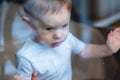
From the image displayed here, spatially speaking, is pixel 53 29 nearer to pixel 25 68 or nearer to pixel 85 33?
pixel 25 68

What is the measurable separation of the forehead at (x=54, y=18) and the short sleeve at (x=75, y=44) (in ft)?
0.22

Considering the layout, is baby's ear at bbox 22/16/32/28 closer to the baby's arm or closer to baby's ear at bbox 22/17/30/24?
baby's ear at bbox 22/17/30/24

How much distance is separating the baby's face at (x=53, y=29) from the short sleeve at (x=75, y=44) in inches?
1.7

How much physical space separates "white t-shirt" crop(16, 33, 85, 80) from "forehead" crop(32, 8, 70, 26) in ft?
0.16

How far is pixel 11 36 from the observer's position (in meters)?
0.85

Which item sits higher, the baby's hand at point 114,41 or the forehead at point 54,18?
the forehead at point 54,18

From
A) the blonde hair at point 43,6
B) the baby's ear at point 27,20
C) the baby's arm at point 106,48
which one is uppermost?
the blonde hair at point 43,6

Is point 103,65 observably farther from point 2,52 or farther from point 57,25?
point 2,52

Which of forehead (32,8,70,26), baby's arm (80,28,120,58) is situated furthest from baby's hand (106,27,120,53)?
forehead (32,8,70,26)

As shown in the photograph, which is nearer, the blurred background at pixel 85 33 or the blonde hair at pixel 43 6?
the blonde hair at pixel 43 6

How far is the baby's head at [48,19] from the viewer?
45cm

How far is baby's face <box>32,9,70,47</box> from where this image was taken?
0.46 metres

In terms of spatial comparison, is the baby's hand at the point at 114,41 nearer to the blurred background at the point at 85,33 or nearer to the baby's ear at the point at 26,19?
the blurred background at the point at 85,33

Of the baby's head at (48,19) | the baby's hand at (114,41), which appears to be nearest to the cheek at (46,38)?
the baby's head at (48,19)
